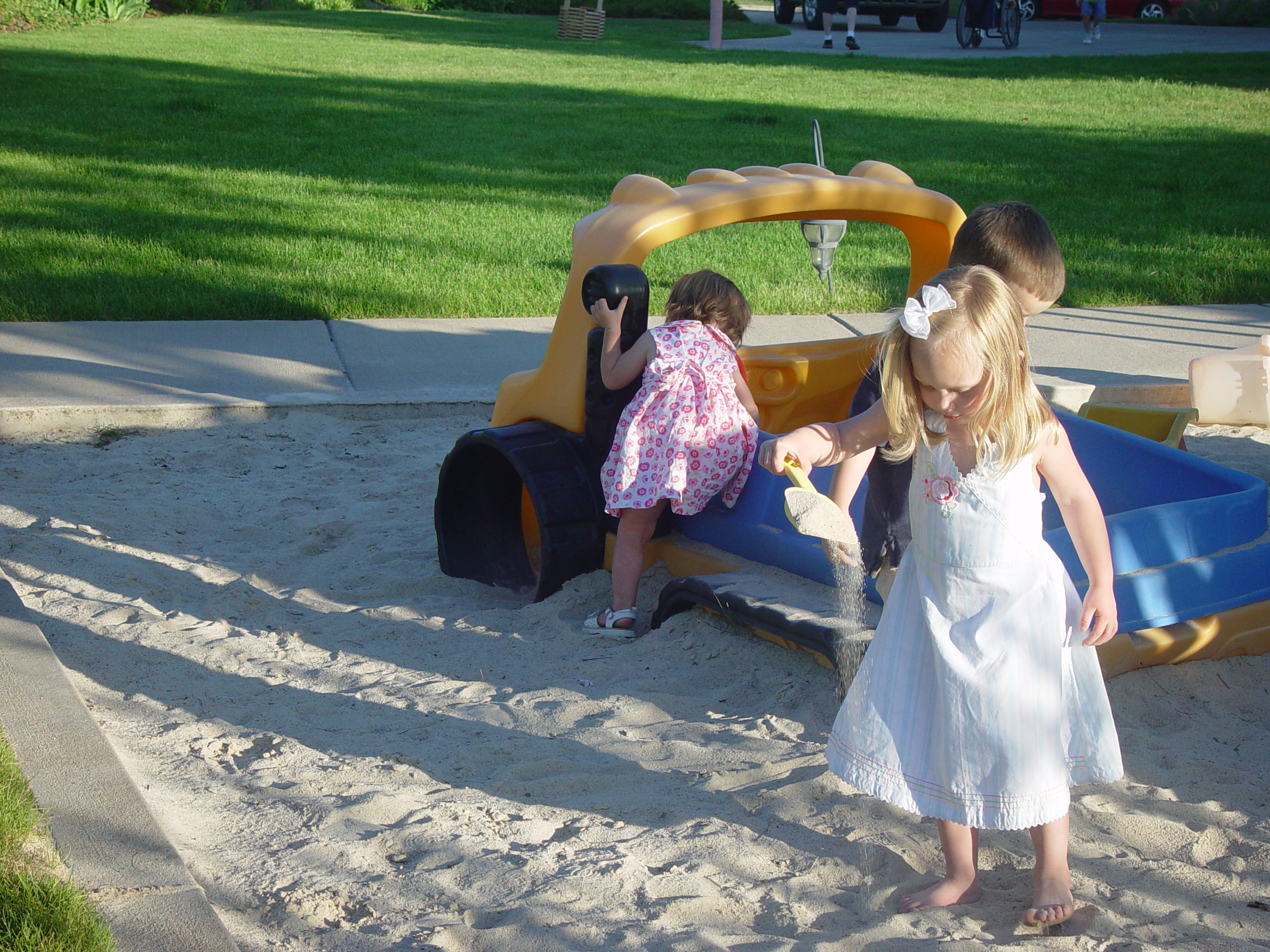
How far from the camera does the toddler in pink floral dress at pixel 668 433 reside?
3393 mm

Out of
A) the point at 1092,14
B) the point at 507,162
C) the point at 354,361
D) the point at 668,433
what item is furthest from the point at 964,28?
the point at 668,433

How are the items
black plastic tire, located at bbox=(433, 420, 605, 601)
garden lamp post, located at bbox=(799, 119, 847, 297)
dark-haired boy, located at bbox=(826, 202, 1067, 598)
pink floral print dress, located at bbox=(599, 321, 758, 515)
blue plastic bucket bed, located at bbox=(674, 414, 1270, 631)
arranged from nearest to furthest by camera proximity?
dark-haired boy, located at bbox=(826, 202, 1067, 598) < blue plastic bucket bed, located at bbox=(674, 414, 1270, 631) < pink floral print dress, located at bbox=(599, 321, 758, 515) < black plastic tire, located at bbox=(433, 420, 605, 601) < garden lamp post, located at bbox=(799, 119, 847, 297)

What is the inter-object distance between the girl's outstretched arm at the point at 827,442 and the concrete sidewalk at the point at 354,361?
10.8 ft

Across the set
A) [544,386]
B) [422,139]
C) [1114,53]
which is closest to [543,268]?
[544,386]

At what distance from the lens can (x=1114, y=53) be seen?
19.5m

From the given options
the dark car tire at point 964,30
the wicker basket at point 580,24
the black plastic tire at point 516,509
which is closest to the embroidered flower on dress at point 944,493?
the black plastic tire at point 516,509

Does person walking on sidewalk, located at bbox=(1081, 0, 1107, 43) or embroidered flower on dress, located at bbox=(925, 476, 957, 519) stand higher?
person walking on sidewalk, located at bbox=(1081, 0, 1107, 43)

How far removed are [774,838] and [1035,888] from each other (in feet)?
1.61

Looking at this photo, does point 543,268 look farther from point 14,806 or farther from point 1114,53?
point 1114,53

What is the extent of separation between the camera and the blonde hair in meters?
2.06

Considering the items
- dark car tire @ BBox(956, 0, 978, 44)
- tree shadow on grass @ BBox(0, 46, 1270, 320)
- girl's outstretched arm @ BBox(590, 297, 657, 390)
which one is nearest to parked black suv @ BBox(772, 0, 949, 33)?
dark car tire @ BBox(956, 0, 978, 44)

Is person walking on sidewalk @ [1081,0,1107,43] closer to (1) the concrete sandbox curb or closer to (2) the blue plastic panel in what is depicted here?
(2) the blue plastic panel

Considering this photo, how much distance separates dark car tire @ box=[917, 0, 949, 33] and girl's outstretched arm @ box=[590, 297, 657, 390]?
22747 millimetres

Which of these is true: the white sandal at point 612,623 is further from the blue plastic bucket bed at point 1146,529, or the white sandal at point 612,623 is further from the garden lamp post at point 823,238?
the garden lamp post at point 823,238
